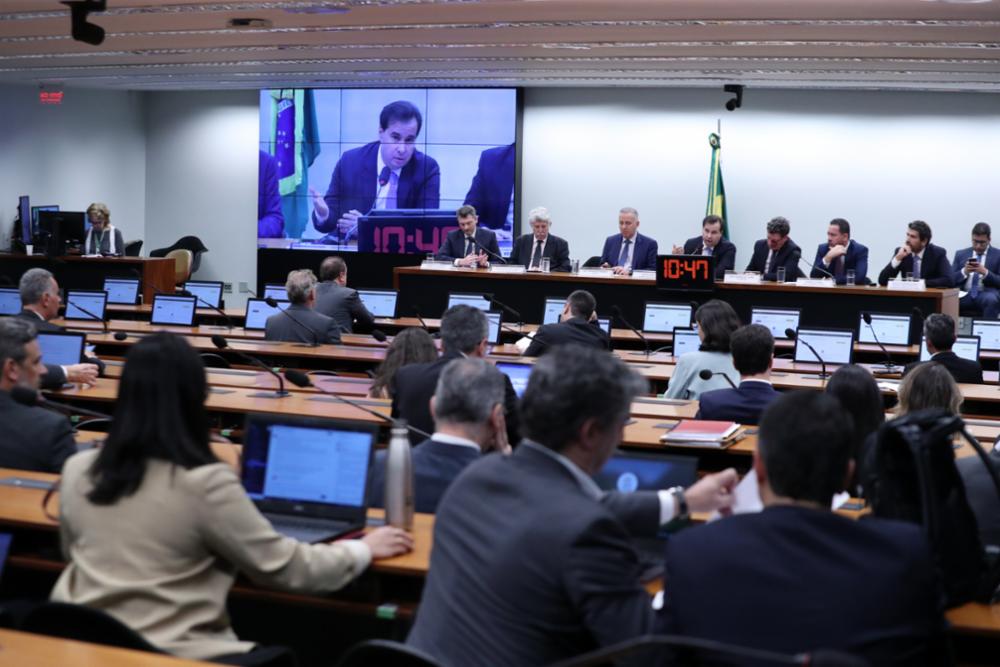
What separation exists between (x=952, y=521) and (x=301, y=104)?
45.6 ft

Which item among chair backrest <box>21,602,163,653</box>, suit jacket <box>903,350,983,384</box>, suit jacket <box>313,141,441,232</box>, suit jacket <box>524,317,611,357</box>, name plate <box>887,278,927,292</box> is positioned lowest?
chair backrest <box>21,602,163,653</box>

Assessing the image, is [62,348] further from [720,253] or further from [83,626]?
[720,253]

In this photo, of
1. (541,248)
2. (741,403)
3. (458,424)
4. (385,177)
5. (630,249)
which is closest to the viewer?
(458,424)

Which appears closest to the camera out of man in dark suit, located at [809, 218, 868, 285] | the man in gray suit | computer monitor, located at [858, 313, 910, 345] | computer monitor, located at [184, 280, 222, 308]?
the man in gray suit

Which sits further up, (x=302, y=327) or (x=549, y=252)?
(x=549, y=252)

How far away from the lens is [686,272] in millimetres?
10297

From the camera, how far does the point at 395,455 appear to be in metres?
3.15

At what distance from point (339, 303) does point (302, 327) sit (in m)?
1.04

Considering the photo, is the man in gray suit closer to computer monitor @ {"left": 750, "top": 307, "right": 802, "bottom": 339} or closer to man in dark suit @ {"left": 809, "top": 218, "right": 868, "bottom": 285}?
computer monitor @ {"left": 750, "top": 307, "right": 802, "bottom": 339}

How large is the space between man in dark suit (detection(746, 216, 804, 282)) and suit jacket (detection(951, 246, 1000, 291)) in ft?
7.35

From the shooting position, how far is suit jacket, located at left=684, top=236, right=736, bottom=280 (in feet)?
36.1

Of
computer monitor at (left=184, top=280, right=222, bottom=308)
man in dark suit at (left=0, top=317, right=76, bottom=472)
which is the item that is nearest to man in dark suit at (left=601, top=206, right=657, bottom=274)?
computer monitor at (left=184, top=280, right=222, bottom=308)

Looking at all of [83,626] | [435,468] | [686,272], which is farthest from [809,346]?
[83,626]

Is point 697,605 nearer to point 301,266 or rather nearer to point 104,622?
point 104,622
